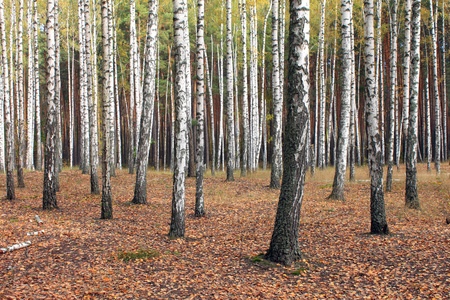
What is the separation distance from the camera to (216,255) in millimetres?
6039

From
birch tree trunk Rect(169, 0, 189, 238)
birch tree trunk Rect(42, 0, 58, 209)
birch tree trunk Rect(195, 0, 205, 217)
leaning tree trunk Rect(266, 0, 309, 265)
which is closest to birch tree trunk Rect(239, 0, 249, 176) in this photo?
birch tree trunk Rect(195, 0, 205, 217)

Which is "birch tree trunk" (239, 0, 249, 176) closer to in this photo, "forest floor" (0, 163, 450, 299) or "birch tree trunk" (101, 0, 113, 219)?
"forest floor" (0, 163, 450, 299)

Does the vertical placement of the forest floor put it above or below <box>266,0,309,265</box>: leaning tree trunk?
below

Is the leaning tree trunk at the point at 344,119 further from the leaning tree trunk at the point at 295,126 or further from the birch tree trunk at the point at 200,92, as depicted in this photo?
the leaning tree trunk at the point at 295,126

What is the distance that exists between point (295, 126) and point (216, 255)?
8.49 feet

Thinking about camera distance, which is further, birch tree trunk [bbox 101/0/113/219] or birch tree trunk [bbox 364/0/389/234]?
birch tree trunk [bbox 101/0/113/219]

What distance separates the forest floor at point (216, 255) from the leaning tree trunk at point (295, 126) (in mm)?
736

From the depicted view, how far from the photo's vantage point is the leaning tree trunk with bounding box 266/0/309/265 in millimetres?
5215

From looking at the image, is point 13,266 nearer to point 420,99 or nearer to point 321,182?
point 321,182

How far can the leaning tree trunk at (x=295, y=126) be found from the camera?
17.1 ft

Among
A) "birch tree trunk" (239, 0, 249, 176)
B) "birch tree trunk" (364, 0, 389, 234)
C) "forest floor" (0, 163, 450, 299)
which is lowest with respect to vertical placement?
"forest floor" (0, 163, 450, 299)

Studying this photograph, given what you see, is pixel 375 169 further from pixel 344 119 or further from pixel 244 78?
pixel 244 78

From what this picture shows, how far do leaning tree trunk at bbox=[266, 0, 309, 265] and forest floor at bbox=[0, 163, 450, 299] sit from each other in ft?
2.42

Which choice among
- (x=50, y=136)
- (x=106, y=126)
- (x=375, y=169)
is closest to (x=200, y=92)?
(x=106, y=126)
